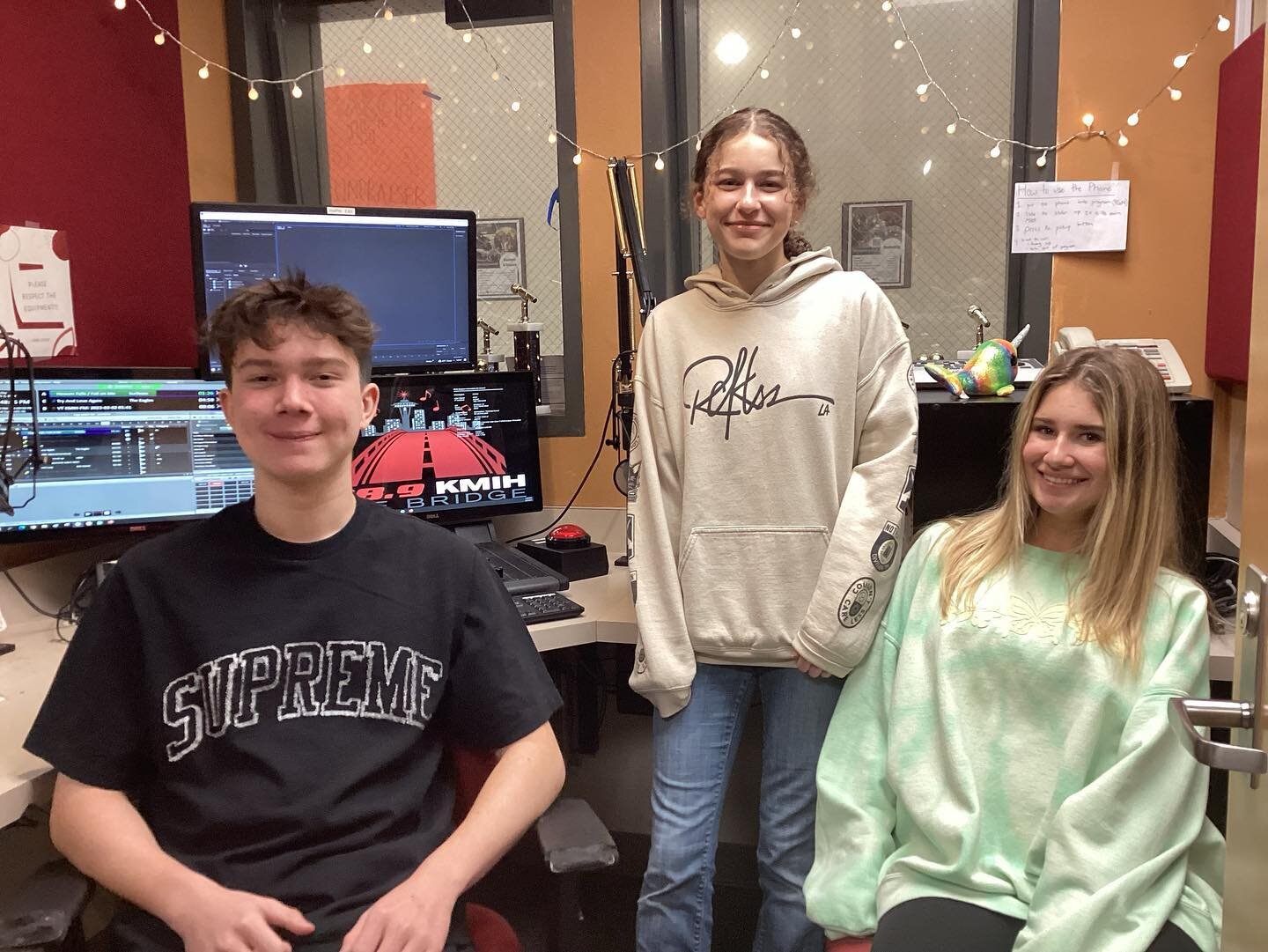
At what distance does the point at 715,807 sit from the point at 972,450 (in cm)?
79

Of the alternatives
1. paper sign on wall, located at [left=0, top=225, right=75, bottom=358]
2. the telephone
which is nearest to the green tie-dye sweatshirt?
the telephone

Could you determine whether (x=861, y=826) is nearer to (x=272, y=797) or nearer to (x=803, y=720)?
(x=803, y=720)

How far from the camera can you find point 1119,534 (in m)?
1.40

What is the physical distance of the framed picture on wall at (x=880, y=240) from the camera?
2418 mm

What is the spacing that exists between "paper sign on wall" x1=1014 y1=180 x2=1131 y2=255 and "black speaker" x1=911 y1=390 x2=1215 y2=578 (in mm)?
516

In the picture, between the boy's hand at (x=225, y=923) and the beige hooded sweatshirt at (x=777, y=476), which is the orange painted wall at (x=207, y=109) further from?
the boy's hand at (x=225, y=923)

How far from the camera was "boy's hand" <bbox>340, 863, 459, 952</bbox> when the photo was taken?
1107 mm

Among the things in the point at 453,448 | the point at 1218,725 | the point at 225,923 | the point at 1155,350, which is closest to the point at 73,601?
the point at 453,448

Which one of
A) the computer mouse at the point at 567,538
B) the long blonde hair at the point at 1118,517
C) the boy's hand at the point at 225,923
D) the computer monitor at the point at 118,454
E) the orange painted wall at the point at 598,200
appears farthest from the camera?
the orange painted wall at the point at 598,200

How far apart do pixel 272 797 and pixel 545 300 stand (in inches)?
64.6

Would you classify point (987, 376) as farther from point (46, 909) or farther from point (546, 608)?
point (46, 909)

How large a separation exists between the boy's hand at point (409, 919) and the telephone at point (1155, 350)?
4.91 feet

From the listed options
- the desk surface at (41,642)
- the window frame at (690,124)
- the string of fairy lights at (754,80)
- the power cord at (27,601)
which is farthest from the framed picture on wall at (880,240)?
the power cord at (27,601)

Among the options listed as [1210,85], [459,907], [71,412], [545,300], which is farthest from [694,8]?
[459,907]
